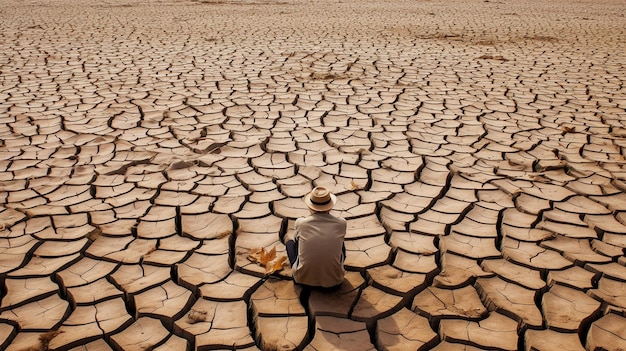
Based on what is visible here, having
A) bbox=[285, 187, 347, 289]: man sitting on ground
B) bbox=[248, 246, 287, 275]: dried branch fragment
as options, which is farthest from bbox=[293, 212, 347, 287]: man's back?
bbox=[248, 246, 287, 275]: dried branch fragment

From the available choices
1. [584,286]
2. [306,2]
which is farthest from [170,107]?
[306,2]

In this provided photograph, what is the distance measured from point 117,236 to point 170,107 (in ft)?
7.26

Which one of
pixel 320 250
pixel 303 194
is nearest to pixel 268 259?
pixel 320 250

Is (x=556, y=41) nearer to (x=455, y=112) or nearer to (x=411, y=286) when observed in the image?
(x=455, y=112)

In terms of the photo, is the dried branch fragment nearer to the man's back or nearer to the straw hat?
the man's back

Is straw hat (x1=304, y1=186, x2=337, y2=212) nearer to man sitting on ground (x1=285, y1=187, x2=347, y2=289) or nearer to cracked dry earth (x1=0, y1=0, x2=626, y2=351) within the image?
man sitting on ground (x1=285, y1=187, x2=347, y2=289)

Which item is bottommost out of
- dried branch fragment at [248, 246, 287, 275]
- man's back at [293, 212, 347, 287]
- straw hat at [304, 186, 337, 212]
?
dried branch fragment at [248, 246, 287, 275]

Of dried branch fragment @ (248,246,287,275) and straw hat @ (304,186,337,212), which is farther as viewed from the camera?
dried branch fragment @ (248,246,287,275)

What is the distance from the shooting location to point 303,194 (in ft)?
9.38

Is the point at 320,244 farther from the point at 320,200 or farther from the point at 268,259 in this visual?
the point at 268,259

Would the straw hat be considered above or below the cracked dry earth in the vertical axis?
above

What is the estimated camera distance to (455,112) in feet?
14.4

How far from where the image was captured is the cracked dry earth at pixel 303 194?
1.87 meters

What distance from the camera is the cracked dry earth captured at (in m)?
1.87
